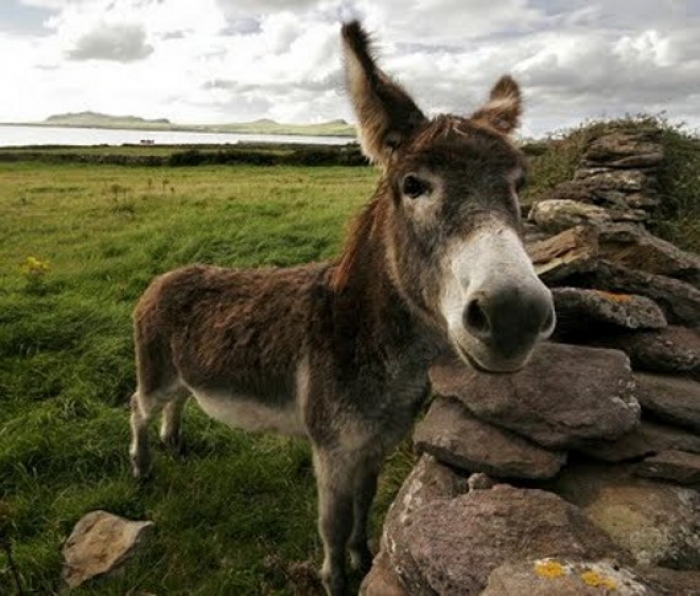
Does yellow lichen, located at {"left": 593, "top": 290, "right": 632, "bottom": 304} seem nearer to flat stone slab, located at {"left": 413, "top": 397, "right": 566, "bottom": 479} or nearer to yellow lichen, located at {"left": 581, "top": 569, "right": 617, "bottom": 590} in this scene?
flat stone slab, located at {"left": 413, "top": 397, "right": 566, "bottom": 479}

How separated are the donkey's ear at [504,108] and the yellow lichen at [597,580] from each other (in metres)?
2.58

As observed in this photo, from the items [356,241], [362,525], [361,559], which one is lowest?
[361,559]

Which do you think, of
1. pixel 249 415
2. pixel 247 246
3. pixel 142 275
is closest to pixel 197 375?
pixel 249 415

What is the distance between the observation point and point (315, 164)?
47.5 meters

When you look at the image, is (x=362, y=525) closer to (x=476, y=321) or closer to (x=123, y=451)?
(x=123, y=451)

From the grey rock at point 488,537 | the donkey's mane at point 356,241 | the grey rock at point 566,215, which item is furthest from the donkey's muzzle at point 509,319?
the grey rock at point 566,215

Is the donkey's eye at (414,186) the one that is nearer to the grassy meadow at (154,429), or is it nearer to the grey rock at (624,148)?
the grassy meadow at (154,429)

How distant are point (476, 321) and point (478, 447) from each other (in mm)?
1117

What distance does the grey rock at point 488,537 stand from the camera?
2.66m

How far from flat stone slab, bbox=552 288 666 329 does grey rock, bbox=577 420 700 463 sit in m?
0.75

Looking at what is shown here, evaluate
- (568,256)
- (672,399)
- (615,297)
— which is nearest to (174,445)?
(568,256)

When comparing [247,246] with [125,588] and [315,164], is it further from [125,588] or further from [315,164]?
[315,164]

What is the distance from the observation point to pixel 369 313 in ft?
14.4

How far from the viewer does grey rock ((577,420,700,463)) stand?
340cm
